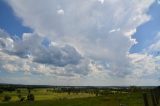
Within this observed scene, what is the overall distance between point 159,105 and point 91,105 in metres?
37.5

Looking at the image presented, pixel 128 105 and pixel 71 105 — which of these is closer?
pixel 128 105

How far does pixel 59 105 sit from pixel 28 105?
1124cm

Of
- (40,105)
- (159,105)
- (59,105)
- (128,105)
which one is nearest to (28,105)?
(40,105)

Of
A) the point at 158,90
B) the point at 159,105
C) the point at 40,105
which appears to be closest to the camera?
the point at 158,90

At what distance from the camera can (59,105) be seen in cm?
6594

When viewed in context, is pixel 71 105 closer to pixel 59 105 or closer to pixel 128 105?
pixel 59 105

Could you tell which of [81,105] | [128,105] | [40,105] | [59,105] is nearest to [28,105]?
[40,105]

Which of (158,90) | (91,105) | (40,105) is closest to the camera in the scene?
(158,90)

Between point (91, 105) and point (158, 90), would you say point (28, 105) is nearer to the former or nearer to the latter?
point (91, 105)

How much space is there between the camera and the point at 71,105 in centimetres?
6281

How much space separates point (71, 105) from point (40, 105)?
36.6 ft

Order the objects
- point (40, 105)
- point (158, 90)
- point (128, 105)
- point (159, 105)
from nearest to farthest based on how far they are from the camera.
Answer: point (158, 90)
point (159, 105)
point (128, 105)
point (40, 105)

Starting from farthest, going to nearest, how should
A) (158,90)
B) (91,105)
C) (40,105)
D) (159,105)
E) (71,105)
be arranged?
1. (40,105)
2. (71,105)
3. (91,105)
4. (159,105)
5. (158,90)

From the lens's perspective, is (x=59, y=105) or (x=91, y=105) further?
(x=59, y=105)
